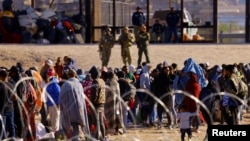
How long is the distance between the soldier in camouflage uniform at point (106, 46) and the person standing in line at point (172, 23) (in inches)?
256

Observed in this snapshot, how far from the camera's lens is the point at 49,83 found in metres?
18.6

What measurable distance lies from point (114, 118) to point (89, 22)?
19916 millimetres

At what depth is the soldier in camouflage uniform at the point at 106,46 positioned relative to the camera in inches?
1197

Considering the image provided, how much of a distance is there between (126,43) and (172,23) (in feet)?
23.3

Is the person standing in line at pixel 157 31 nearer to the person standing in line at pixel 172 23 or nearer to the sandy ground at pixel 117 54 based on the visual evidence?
the person standing in line at pixel 172 23

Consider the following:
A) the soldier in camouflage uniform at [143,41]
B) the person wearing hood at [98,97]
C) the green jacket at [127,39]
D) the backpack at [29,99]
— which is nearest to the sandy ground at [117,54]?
the soldier in camouflage uniform at [143,41]

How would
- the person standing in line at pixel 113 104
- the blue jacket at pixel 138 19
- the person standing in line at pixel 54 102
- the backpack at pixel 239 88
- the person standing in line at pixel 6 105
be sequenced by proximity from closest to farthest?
the person standing in line at pixel 6 105
the backpack at pixel 239 88
the person standing in line at pixel 54 102
the person standing in line at pixel 113 104
the blue jacket at pixel 138 19

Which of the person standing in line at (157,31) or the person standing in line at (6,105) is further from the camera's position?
Result: the person standing in line at (157,31)

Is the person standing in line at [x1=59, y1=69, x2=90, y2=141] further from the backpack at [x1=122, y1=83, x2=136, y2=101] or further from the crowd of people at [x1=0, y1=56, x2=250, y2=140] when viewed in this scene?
the backpack at [x1=122, y1=83, x2=136, y2=101]

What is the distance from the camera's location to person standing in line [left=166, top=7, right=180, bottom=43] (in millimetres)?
37219

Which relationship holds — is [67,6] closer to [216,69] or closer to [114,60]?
[114,60]

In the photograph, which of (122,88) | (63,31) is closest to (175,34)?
(63,31)

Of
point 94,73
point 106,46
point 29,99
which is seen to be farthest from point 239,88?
point 106,46

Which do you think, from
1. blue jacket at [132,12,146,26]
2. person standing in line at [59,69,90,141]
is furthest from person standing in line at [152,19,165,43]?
person standing in line at [59,69,90,141]
